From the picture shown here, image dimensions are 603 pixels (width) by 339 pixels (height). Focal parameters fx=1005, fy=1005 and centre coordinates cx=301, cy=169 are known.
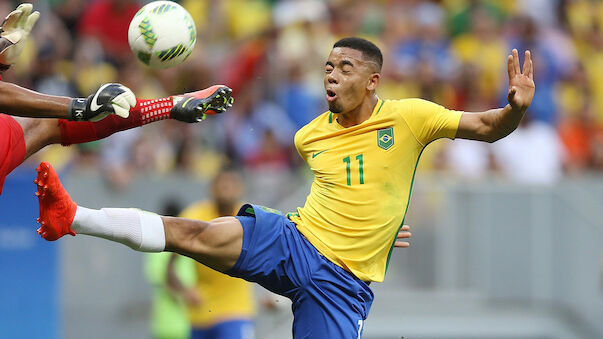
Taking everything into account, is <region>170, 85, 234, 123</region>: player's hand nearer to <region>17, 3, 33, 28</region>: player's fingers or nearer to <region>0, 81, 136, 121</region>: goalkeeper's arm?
<region>0, 81, 136, 121</region>: goalkeeper's arm

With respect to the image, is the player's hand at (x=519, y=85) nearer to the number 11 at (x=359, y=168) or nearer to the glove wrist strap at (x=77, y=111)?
the number 11 at (x=359, y=168)

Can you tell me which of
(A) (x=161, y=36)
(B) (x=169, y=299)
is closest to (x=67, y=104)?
(A) (x=161, y=36)

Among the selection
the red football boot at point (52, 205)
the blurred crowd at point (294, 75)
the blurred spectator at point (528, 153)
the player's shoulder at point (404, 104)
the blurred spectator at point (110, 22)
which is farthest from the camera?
the blurred spectator at point (528, 153)

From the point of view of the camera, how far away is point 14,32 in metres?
6.50

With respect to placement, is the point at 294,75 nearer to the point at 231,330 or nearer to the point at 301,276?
the point at 231,330

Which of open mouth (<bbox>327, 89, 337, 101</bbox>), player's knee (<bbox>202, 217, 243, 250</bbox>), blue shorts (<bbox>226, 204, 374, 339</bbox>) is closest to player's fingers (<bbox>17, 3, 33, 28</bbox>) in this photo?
player's knee (<bbox>202, 217, 243, 250</bbox>)

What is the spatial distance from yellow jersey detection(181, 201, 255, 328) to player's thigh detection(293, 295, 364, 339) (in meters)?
2.88

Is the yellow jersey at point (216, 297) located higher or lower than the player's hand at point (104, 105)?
lower

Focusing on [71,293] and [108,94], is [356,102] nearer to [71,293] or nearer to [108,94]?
[108,94]

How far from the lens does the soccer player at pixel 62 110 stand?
20.3 feet

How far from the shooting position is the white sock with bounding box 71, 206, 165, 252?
6.20 metres

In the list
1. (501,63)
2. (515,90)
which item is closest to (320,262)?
(515,90)

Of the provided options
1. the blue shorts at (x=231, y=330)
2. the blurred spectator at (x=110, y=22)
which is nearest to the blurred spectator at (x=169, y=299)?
the blue shorts at (x=231, y=330)

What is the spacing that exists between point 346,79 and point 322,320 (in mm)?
1589
